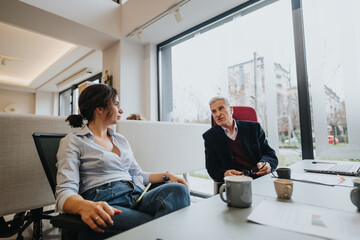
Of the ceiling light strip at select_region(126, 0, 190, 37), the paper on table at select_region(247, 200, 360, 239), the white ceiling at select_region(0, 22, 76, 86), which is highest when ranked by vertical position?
the white ceiling at select_region(0, 22, 76, 86)

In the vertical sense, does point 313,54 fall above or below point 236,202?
above

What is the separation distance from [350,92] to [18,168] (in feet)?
8.81

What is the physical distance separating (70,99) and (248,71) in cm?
629

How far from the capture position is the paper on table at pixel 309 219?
48 centimetres

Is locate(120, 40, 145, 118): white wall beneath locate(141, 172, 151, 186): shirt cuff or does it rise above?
above

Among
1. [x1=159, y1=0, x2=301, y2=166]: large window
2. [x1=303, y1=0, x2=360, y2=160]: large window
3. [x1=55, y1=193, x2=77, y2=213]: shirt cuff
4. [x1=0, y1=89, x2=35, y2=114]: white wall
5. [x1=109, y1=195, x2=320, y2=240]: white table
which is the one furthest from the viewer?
[x1=0, y1=89, x2=35, y2=114]: white wall

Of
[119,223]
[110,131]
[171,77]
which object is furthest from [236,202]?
[171,77]

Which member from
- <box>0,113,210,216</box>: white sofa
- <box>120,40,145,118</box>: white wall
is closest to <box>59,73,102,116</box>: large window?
<box>120,40,145,118</box>: white wall

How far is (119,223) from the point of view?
2.41 feet

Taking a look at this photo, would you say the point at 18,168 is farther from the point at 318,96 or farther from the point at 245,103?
the point at 318,96

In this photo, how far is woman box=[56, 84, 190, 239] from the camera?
28.8 inches

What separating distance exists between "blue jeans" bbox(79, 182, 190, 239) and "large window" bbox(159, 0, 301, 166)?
1.77 metres

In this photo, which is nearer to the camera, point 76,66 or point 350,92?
point 350,92

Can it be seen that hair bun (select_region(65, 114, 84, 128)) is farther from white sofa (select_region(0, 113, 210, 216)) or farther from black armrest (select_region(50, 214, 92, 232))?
black armrest (select_region(50, 214, 92, 232))
